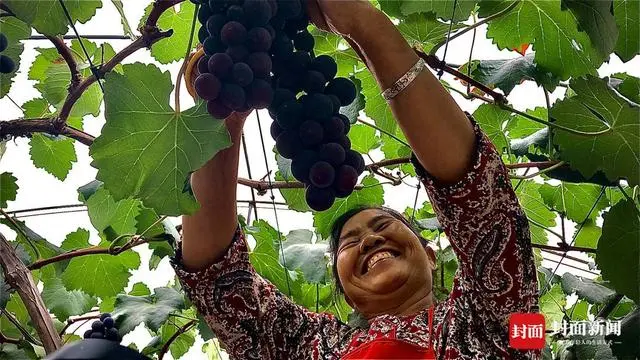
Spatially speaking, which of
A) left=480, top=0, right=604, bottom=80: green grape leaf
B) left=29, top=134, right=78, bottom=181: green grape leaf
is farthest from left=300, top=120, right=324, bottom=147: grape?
left=29, top=134, right=78, bottom=181: green grape leaf

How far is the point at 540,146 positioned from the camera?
155 cm

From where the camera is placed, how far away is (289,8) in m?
0.96

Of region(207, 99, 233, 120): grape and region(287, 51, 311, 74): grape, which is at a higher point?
region(287, 51, 311, 74): grape

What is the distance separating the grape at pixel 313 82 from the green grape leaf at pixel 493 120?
813 millimetres

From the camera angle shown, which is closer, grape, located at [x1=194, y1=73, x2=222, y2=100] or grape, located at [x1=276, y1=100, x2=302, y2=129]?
grape, located at [x1=194, y1=73, x2=222, y2=100]

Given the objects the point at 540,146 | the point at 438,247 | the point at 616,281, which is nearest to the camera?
the point at 616,281

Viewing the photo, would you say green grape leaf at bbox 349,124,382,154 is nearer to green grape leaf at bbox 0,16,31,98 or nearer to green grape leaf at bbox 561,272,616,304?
green grape leaf at bbox 561,272,616,304

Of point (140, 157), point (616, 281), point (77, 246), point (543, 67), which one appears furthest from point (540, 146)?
point (77, 246)

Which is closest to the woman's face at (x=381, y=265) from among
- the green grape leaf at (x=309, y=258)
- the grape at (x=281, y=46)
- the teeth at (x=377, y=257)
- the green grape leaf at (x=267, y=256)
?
the teeth at (x=377, y=257)

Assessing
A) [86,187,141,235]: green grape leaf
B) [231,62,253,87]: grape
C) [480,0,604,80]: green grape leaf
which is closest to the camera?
[231,62,253,87]: grape

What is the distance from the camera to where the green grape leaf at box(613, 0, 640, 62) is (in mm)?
1267

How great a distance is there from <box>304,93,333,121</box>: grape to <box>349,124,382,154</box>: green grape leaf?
93 centimetres

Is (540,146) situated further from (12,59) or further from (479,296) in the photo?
(12,59)

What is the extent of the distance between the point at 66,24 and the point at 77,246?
975mm
